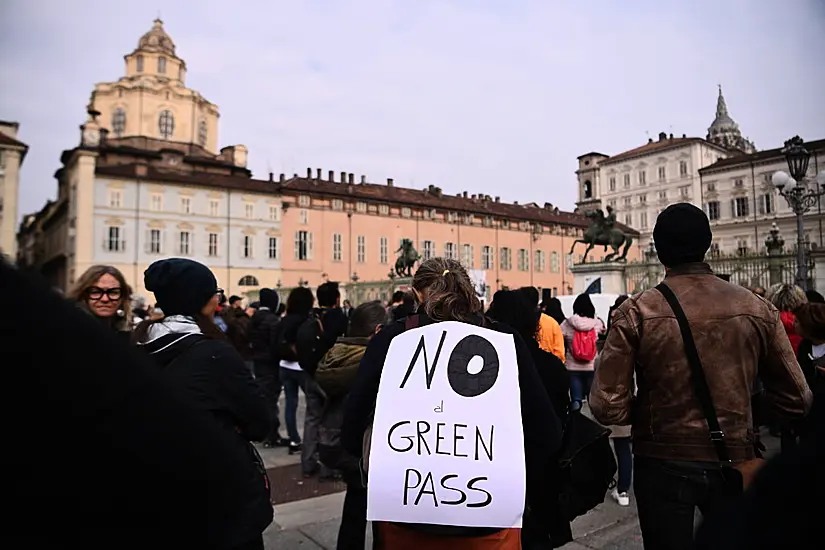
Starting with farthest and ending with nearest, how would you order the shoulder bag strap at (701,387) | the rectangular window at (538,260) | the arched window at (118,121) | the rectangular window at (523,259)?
the rectangular window at (538,260) → the rectangular window at (523,259) → the arched window at (118,121) → the shoulder bag strap at (701,387)

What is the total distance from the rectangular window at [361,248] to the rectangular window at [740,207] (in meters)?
38.0

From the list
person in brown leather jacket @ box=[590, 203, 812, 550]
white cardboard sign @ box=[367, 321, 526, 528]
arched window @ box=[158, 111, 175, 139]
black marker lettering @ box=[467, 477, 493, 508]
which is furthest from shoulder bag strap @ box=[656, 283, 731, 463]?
arched window @ box=[158, 111, 175, 139]

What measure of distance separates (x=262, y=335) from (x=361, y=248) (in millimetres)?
40417

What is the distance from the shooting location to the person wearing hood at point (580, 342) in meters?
6.96

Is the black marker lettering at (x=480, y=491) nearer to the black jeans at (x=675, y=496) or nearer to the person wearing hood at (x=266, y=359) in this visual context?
the black jeans at (x=675, y=496)

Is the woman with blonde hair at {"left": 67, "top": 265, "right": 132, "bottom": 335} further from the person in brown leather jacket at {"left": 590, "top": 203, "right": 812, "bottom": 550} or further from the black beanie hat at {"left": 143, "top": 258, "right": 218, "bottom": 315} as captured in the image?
the person in brown leather jacket at {"left": 590, "top": 203, "right": 812, "bottom": 550}

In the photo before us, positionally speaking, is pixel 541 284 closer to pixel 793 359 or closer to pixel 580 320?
pixel 580 320

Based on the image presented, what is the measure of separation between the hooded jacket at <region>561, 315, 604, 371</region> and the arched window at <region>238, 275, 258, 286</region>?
3877 centimetres

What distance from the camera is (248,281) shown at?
43531 millimetres

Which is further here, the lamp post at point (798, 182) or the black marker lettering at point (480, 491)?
the lamp post at point (798, 182)

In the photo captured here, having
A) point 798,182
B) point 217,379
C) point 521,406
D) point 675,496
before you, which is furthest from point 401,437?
point 798,182

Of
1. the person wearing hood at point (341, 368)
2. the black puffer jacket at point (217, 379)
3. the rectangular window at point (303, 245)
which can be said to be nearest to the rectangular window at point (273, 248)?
the rectangular window at point (303, 245)

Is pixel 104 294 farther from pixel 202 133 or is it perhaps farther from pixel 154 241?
pixel 202 133

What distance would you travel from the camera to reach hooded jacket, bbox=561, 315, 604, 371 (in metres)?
6.95
